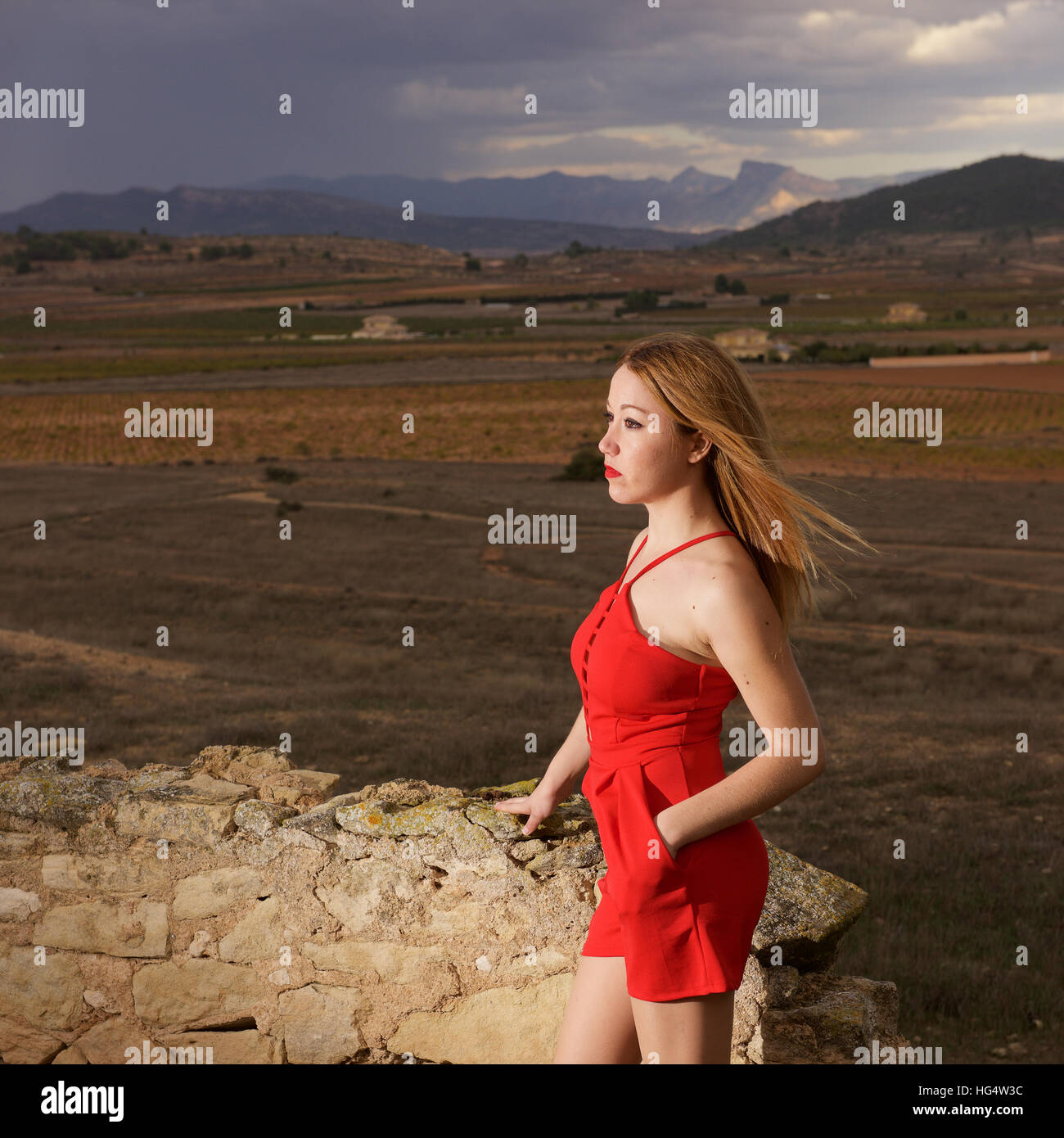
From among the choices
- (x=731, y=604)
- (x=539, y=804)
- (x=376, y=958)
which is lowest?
(x=376, y=958)

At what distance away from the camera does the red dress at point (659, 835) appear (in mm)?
2381

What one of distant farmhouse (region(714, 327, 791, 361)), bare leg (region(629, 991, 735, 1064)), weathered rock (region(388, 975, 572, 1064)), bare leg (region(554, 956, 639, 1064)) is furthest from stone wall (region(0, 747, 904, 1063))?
distant farmhouse (region(714, 327, 791, 361))

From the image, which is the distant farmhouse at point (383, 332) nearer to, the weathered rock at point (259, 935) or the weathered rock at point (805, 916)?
the weathered rock at point (259, 935)

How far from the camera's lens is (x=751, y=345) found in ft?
291

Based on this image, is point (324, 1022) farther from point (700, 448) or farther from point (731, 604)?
point (700, 448)

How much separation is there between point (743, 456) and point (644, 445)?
23 centimetres

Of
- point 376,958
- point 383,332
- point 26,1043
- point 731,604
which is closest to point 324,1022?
point 376,958

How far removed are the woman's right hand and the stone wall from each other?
0.16 meters

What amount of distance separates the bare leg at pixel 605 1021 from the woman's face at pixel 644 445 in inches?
43.0

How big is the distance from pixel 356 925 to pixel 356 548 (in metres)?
22.3

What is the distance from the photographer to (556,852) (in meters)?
3.54

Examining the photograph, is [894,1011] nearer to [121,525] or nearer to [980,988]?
[980,988]

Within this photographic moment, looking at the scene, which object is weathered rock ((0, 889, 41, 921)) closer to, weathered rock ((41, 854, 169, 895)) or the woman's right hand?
weathered rock ((41, 854, 169, 895))

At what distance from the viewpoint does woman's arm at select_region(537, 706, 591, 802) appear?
9.48ft
